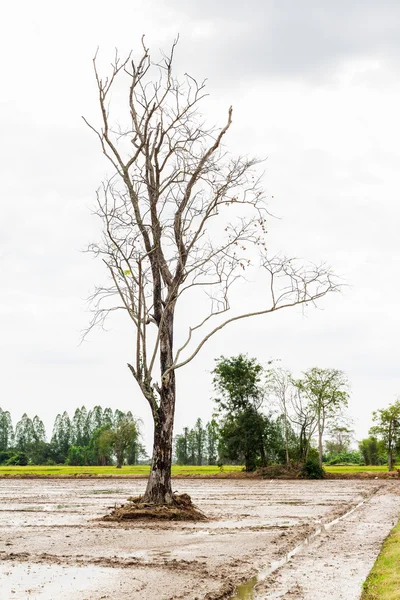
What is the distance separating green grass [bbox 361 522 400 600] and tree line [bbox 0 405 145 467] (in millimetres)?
90521

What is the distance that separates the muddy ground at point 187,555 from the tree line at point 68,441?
84.1m

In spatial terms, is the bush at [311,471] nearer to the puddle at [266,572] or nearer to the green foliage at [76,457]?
the puddle at [266,572]

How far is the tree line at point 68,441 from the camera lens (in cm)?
10798

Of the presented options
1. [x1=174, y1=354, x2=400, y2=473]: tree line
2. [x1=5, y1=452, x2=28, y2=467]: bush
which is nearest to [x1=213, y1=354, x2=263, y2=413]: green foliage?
[x1=174, y1=354, x2=400, y2=473]: tree line

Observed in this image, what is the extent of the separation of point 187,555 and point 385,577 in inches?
145

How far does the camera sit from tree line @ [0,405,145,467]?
107981 mm

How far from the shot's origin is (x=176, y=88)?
1973 cm

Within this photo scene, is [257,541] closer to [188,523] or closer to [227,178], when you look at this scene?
[188,523]

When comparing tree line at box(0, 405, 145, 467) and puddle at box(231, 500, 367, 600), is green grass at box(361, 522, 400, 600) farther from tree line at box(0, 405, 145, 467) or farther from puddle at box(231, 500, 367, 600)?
tree line at box(0, 405, 145, 467)

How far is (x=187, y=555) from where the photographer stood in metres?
11.1

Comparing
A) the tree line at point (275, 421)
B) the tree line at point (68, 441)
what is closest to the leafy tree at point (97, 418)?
the tree line at point (68, 441)

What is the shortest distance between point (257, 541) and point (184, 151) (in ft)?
39.1

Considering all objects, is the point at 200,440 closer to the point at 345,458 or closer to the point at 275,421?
the point at 345,458

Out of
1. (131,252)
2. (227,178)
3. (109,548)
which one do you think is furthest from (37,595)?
(227,178)
